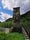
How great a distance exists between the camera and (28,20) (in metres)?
2.02

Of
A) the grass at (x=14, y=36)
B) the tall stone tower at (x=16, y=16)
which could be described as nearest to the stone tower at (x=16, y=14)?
the tall stone tower at (x=16, y=16)

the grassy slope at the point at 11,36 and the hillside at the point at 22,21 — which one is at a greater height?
the hillside at the point at 22,21

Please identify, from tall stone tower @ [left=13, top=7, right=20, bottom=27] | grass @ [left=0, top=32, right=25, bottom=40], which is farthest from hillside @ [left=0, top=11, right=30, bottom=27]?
grass @ [left=0, top=32, right=25, bottom=40]

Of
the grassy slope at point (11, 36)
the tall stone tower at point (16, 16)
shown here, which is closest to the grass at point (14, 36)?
the grassy slope at point (11, 36)

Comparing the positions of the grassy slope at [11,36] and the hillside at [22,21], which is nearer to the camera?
the grassy slope at [11,36]

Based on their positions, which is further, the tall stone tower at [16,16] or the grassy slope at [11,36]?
the tall stone tower at [16,16]

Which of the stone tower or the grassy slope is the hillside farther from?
the grassy slope

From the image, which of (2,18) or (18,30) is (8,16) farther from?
(18,30)

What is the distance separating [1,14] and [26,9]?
43 cm

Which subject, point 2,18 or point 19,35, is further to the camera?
point 2,18

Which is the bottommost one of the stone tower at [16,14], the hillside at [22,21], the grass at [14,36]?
the grass at [14,36]

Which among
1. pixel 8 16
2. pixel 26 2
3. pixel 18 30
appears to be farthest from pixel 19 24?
pixel 26 2

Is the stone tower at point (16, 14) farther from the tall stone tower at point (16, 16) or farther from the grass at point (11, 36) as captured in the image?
the grass at point (11, 36)

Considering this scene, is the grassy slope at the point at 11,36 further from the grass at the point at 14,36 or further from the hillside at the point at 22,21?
the hillside at the point at 22,21
